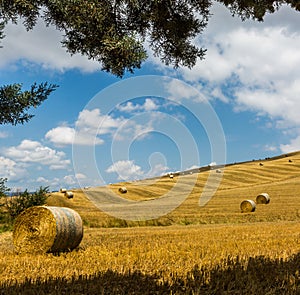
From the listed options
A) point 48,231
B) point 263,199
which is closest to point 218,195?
point 263,199

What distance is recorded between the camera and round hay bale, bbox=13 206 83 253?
1205 cm

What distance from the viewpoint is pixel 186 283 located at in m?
6.24

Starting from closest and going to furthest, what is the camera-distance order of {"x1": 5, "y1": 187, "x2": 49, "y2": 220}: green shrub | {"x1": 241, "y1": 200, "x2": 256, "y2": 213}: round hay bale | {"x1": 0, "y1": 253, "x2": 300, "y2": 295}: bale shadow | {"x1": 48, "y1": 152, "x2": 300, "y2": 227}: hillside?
{"x1": 0, "y1": 253, "x2": 300, "y2": 295}: bale shadow, {"x1": 5, "y1": 187, "x2": 49, "y2": 220}: green shrub, {"x1": 48, "y1": 152, "x2": 300, "y2": 227}: hillside, {"x1": 241, "y1": 200, "x2": 256, "y2": 213}: round hay bale

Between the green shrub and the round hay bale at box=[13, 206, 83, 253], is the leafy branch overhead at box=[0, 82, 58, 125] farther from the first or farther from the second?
the green shrub

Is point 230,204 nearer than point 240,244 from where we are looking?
No

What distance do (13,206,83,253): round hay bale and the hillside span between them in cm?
1446

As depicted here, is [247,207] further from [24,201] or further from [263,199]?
[24,201]

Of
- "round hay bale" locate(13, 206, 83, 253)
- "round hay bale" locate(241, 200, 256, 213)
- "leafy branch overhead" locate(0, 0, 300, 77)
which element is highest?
"leafy branch overhead" locate(0, 0, 300, 77)

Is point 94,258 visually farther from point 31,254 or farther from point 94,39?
point 94,39

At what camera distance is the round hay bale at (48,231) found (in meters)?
12.1

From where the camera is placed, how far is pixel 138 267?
7.84 m

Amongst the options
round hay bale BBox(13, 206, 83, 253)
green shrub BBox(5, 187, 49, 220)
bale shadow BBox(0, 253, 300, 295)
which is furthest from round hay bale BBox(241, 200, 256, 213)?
bale shadow BBox(0, 253, 300, 295)

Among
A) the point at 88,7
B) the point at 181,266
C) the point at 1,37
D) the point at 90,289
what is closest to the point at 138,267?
the point at 181,266

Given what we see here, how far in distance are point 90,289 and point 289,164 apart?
255 feet
